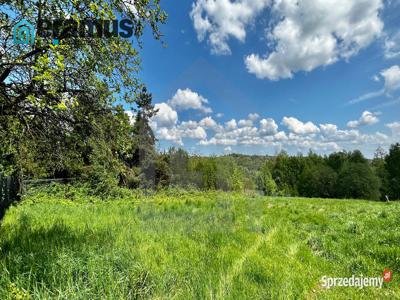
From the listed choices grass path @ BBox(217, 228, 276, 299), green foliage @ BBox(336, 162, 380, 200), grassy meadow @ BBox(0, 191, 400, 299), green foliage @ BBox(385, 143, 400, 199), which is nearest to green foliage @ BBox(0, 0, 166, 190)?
grassy meadow @ BBox(0, 191, 400, 299)

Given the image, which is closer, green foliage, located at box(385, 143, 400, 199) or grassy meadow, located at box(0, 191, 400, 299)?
grassy meadow, located at box(0, 191, 400, 299)

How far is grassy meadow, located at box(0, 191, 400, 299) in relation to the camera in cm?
344

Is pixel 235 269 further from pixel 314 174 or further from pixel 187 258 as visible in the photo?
pixel 314 174

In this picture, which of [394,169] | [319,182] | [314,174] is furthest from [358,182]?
[314,174]

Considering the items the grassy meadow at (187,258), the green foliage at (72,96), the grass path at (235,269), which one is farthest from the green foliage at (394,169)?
the green foliage at (72,96)

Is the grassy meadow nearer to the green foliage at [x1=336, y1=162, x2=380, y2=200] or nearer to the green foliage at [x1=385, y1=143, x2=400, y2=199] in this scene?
the green foliage at [x1=336, y1=162, x2=380, y2=200]

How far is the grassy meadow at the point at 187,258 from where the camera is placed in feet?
11.3

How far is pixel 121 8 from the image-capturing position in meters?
4.40

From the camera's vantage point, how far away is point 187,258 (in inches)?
188

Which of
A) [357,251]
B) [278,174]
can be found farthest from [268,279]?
[278,174]

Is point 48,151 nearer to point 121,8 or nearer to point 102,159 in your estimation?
point 102,159

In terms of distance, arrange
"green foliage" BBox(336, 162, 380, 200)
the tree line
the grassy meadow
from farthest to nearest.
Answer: "green foliage" BBox(336, 162, 380, 200), the tree line, the grassy meadow

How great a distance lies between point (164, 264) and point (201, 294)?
117cm

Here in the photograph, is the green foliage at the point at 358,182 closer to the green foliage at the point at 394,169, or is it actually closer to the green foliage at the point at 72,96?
the green foliage at the point at 394,169
